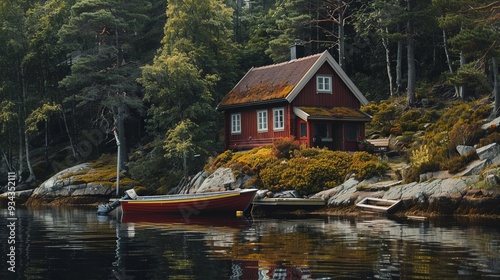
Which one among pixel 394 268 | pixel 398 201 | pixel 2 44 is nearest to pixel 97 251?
pixel 394 268

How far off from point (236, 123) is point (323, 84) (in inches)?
282

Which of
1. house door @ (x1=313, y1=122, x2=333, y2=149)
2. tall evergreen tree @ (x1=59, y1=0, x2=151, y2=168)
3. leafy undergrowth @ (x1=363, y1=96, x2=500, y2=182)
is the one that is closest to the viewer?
leafy undergrowth @ (x1=363, y1=96, x2=500, y2=182)

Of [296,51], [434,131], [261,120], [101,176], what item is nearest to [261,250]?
[434,131]

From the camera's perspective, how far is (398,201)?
3150cm

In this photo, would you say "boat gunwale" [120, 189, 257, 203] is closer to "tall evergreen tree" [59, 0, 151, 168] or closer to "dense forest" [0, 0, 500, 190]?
"dense forest" [0, 0, 500, 190]

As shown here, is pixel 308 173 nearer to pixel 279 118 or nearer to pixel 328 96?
pixel 279 118

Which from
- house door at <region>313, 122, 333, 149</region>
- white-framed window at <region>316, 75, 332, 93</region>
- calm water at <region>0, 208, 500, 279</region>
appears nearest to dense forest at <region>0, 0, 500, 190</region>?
white-framed window at <region>316, 75, 332, 93</region>

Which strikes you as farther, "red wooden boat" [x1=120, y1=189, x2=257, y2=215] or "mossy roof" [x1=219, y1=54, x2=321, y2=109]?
"mossy roof" [x1=219, y1=54, x2=321, y2=109]

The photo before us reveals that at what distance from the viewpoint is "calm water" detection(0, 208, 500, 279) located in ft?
50.1

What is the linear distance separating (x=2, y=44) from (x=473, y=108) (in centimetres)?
3824

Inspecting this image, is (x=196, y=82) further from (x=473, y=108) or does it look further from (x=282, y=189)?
(x=473, y=108)

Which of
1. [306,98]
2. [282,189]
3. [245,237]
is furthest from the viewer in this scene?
[306,98]

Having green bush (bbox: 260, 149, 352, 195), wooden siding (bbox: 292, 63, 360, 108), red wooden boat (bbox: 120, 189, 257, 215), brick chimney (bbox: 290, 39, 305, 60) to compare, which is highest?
brick chimney (bbox: 290, 39, 305, 60)

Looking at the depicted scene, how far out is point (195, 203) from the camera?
34250mm
